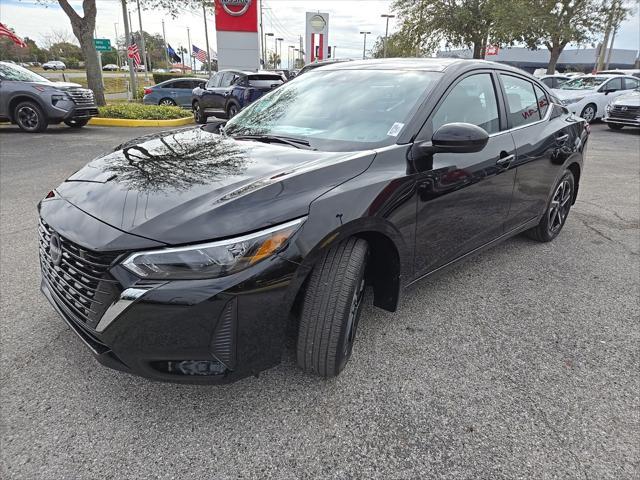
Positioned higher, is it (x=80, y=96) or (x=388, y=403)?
(x=80, y=96)

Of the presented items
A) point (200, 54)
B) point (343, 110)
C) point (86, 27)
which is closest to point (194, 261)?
point (343, 110)

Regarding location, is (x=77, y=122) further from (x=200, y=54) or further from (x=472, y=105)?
(x=200, y=54)

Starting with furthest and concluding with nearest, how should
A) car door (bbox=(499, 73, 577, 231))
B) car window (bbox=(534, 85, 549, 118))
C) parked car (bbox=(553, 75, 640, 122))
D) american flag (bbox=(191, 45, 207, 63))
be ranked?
american flag (bbox=(191, 45, 207, 63)) < parked car (bbox=(553, 75, 640, 122)) < car window (bbox=(534, 85, 549, 118)) < car door (bbox=(499, 73, 577, 231))

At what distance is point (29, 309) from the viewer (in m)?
2.87

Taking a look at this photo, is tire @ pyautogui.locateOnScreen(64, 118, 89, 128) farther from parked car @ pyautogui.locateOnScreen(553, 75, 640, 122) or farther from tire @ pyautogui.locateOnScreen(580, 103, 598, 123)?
tire @ pyautogui.locateOnScreen(580, 103, 598, 123)

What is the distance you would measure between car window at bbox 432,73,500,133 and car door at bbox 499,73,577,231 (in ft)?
0.73

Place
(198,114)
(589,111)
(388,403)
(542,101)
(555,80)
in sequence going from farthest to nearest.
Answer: (555,80) → (589,111) → (198,114) → (542,101) → (388,403)

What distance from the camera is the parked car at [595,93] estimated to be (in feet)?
48.5

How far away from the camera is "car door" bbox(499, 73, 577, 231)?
3.35 metres

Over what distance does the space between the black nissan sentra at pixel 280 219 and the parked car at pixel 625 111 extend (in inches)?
498

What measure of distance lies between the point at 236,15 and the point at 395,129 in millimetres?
21479

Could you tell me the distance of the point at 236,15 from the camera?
21.0 metres

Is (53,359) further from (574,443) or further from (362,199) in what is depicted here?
(574,443)

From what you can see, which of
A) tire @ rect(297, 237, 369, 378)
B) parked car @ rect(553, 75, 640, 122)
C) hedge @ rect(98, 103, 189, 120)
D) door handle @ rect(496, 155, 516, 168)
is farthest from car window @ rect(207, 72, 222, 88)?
tire @ rect(297, 237, 369, 378)
